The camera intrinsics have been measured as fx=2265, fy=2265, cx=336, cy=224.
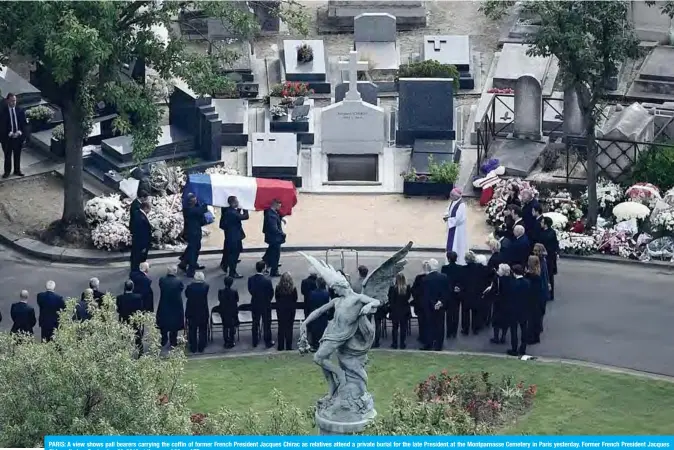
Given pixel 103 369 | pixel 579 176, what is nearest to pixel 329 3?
pixel 579 176

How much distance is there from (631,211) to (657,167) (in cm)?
154

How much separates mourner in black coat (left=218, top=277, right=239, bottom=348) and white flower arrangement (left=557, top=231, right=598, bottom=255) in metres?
6.11

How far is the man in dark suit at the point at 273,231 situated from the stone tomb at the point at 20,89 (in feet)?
26.7

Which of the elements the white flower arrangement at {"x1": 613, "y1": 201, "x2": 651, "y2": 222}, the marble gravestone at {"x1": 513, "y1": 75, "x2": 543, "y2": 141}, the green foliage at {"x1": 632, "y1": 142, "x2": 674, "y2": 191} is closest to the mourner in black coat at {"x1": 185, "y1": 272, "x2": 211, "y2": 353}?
the white flower arrangement at {"x1": 613, "y1": 201, "x2": 651, "y2": 222}

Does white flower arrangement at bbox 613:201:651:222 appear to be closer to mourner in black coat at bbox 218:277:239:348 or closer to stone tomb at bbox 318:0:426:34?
mourner in black coat at bbox 218:277:239:348

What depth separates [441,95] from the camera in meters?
40.1

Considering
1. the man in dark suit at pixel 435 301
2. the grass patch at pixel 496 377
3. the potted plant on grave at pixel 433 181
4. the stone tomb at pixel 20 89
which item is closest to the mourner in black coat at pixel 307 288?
the grass patch at pixel 496 377

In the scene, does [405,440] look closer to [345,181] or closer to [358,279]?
[358,279]

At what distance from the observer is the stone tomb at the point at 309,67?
Result: 142 feet

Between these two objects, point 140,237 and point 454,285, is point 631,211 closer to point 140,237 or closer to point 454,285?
point 454,285

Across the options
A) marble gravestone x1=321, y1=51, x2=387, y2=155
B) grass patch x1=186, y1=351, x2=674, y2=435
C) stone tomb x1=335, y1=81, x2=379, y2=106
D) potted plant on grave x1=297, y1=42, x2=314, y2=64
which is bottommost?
grass patch x1=186, y1=351, x2=674, y2=435

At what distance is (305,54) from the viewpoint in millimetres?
A: 43781

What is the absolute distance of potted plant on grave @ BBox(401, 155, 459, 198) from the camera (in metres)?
38.3

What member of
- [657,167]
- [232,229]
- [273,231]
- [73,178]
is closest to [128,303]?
[232,229]
